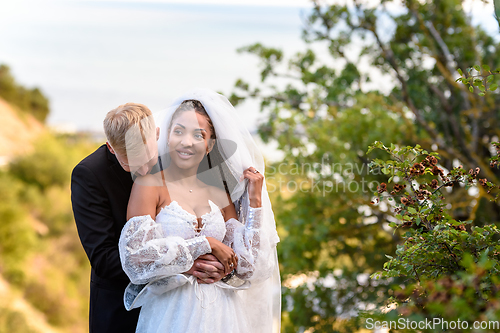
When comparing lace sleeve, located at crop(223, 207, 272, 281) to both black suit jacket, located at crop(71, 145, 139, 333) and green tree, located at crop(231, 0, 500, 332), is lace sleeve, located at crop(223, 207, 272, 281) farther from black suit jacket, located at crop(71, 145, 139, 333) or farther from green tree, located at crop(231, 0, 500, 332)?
green tree, located at crop(231, 0, 500, 332)

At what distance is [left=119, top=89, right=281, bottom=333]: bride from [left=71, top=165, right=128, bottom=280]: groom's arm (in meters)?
0.12

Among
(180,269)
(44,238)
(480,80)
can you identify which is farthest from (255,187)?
(44,238)

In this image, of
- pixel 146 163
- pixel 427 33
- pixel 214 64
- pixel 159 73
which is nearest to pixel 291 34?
pixel 427 33

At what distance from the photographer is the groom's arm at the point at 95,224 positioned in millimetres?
1795

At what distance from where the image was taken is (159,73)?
1109 centimetres

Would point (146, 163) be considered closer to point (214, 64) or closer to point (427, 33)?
point (427, 33)

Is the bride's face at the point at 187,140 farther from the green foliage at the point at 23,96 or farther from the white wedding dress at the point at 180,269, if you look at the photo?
the green foliage at the point at 23,96

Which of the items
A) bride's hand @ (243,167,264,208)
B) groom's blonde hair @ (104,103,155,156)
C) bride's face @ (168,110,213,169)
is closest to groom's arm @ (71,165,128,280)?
groom's blonde hair @ (104,103,155,156)

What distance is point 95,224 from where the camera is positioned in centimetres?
185

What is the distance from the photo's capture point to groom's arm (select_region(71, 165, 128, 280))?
1795 millimetres

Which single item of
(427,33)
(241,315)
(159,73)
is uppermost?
(159,73)

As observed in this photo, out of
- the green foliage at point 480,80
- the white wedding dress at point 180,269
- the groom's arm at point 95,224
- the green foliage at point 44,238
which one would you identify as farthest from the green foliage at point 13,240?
the green foliage at point 480,80

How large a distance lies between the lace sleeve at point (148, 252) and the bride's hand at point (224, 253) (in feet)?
0.39

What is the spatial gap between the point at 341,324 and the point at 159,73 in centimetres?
854
